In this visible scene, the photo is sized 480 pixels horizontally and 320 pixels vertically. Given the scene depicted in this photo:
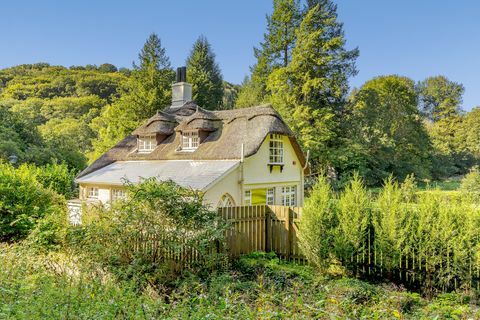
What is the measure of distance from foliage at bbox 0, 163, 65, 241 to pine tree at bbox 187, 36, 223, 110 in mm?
28448

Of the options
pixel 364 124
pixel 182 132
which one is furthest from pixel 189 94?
pixel 364 124

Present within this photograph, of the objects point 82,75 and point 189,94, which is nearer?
point 189,94

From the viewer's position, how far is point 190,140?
18859 millimetres

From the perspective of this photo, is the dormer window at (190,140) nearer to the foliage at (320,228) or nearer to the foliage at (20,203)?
the foliage at (20,203)

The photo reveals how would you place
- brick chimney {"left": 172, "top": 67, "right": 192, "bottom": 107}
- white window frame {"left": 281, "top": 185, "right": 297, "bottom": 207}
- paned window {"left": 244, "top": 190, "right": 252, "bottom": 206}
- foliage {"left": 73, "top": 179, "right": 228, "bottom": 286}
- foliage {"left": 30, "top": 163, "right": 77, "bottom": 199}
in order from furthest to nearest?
1. brick chimney {"left": 172, "top": 67, "right": 192, "bottom": 107}
2. foliage {"left": 30, "top": 163, "right": 77, "bottom": 199}
3. white window frame {"left": 281, "top": 185, "right": 297, "bottom": 207}
4. paned window {"left": 244, "top": 190, "right": 252, "bottom": 206}
5. foliage {"left": 73, "top": 179, "right": 228, "bottom": 286}

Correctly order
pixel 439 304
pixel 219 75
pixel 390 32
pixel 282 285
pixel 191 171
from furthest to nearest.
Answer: pixel 219 75 → pixel 390 32 → pixel 191 171 → pixel 282 285 → pixel 439 304

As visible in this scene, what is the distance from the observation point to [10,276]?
16.9 ft

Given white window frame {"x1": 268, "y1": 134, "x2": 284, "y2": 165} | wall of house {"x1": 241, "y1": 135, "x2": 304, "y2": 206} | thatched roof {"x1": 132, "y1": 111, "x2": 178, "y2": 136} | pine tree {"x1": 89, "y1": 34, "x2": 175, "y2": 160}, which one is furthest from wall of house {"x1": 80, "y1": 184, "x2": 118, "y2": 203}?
pine tree {"x1": 89, "y1": 34, "x2": 175, "y2": 160}

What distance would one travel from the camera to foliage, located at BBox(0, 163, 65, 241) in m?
10.5

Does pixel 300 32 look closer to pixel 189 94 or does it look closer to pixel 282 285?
pixel 189 94

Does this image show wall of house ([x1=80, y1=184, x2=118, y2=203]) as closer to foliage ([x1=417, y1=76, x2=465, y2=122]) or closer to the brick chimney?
the brick chimney

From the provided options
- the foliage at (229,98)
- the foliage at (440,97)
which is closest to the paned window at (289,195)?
the foliage at (229,98)

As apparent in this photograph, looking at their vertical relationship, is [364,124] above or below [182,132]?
above

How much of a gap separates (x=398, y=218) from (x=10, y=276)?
7.41 m
